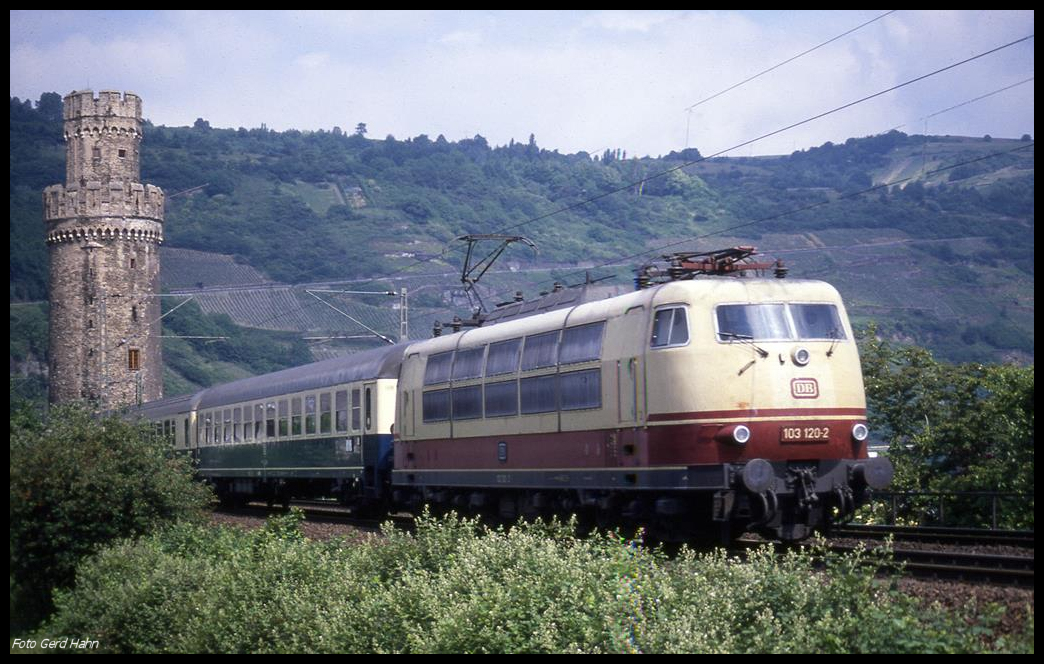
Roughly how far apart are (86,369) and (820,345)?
80.0 meters

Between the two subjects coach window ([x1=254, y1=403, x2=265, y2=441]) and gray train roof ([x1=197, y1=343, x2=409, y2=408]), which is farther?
coach window ([x1=254, y1=403, x2=265, y2=441])

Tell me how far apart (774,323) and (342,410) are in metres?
16.1

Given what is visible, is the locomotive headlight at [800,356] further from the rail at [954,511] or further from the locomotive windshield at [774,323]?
the rail at [954,511]

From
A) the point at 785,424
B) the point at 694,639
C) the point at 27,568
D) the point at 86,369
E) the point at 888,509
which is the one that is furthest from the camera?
the point at 86,369

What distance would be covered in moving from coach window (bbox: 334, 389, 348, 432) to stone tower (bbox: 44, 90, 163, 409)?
57.0 metres

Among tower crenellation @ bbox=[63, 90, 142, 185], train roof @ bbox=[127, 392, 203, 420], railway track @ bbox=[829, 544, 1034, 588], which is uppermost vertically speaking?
tower crenellation @ bbox=[63, 90, 142, 185]

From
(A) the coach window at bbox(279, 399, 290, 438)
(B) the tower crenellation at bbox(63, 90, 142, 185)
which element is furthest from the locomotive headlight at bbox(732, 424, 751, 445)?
(B) the tower crenellation at bbox(63, 90, 142, 185)

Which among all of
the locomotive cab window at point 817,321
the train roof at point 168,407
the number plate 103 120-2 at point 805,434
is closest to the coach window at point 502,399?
the locomotive cab window at point 817,321

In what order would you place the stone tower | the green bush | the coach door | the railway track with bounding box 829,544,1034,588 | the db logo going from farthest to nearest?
1. the stone tower
2. the coach door
3. the db logo
4. the railway track with bounding box 829,544,1034,588
5. the green bush

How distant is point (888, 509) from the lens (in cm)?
3145

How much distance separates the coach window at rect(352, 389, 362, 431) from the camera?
102ft

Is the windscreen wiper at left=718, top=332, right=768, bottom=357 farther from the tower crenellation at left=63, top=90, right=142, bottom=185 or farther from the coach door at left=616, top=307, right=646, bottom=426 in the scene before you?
the tower crenellation at left=63, top=90, right=142, bottom=185

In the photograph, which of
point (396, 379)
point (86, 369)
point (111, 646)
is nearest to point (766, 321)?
point (111, 646)
